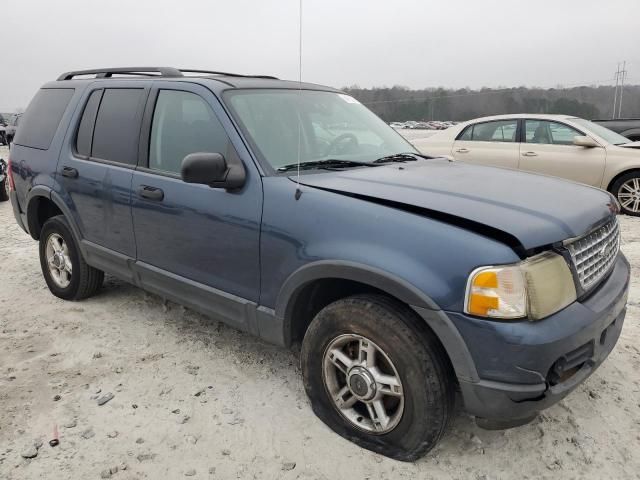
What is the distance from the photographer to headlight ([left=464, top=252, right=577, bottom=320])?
81.4 inches

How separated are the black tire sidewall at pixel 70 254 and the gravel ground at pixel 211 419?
1.54 feet

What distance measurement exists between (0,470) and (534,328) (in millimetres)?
2548

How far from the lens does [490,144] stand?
855 cm

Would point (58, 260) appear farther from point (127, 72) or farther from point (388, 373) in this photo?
point (388, 373)

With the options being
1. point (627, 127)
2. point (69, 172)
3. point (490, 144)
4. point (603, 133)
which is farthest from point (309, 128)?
point (627, 127)

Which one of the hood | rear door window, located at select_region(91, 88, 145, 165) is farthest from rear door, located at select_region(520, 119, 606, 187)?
rear door window, located at select_region(91, 88, 145, 165)

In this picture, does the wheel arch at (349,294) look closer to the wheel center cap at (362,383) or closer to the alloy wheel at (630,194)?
the wheel center cap at (362,383)

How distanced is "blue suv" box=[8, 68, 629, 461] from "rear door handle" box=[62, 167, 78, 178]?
0.11 ft

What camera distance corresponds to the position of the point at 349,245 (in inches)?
95.0

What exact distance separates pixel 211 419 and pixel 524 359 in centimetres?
171

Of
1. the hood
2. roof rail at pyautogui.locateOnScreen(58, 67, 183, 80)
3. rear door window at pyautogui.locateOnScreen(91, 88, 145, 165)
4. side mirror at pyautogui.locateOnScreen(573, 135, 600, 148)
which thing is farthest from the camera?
side mirror at pyautogui.locateOnScreen(573, 135, 600, 148)

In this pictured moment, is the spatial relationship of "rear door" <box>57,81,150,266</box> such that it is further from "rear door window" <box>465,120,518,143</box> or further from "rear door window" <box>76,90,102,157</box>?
"rear door window" <box>465,120,518,143</box>

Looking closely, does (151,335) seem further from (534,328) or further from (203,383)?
(534,328)

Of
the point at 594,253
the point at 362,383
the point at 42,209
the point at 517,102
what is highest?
the point at 517,102
